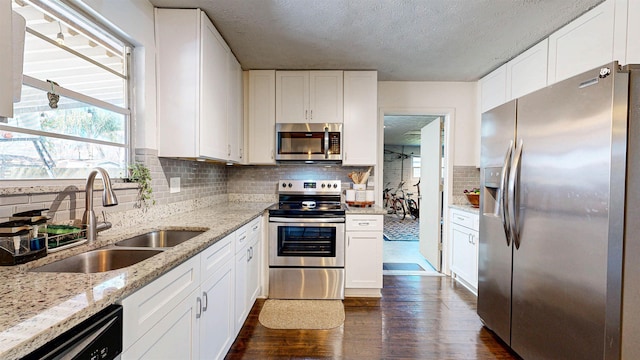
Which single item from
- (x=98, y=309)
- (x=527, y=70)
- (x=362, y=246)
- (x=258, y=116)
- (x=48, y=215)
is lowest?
(x=362, y=246)

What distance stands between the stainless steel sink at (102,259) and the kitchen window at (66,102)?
46 centimetres

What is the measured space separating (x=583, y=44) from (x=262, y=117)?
9.32 ft

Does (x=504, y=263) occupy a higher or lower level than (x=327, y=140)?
lower

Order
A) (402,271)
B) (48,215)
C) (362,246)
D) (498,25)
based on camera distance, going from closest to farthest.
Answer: (48,215), (498,25), (362,246), (402,271)

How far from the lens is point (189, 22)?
6.49 feet

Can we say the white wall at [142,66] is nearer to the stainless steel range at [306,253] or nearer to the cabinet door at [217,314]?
the cabinet door at [217,314]

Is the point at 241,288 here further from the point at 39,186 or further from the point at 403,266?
the point at 403,266

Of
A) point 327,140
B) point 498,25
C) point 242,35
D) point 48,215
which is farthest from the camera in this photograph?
point 327,140

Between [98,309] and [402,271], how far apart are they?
3.38m

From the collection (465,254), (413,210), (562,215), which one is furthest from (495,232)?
(413,210)

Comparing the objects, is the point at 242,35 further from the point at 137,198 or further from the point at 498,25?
the point at 498,25

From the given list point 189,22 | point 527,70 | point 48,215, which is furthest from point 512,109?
point 48,215

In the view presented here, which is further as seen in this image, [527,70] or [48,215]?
[527,70]

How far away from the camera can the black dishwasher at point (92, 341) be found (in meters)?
0.62
